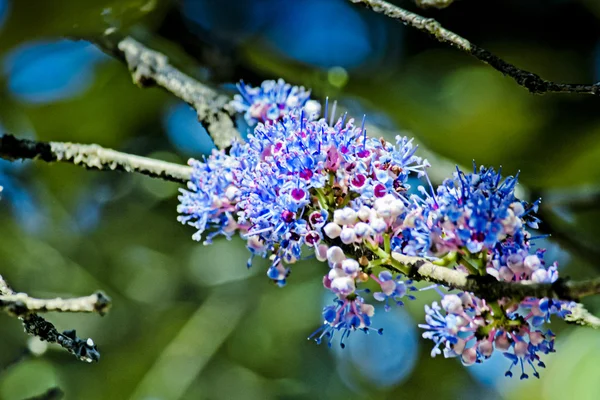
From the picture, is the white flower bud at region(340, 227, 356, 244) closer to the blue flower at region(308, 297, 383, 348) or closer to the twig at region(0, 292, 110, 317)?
the blue flower at region(308, 297, 383, 348)

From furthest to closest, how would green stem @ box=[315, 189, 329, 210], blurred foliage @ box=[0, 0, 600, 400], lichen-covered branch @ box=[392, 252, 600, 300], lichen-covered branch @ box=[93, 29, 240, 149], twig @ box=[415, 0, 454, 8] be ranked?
1. blurred foliage @ box=[0, 0, 600, 400]
2. lichen-covered branch @ box=[93, 29, 240, 149]
3. twig @ box=[415, 0, 454, 8]
4. green stem @ box=[315, 189, 329, 210]
5. lichen-covered branch @ box=[392, 252, 600, 300]

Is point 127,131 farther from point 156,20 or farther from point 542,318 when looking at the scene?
point 542,318

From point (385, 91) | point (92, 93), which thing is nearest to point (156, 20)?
point (92, 93)

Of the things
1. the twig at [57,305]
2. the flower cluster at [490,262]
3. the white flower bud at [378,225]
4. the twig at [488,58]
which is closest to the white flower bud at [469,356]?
the flower cluster at [490,262]

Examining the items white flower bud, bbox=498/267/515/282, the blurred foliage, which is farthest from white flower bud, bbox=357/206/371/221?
the blurred foliage

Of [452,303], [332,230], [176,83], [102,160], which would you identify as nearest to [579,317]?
[452,303]

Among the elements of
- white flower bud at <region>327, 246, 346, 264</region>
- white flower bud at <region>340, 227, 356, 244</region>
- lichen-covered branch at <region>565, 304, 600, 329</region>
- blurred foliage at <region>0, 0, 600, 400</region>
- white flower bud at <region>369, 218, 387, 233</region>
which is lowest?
blurred foliage at <region>0, 0, 600, 400</region>
